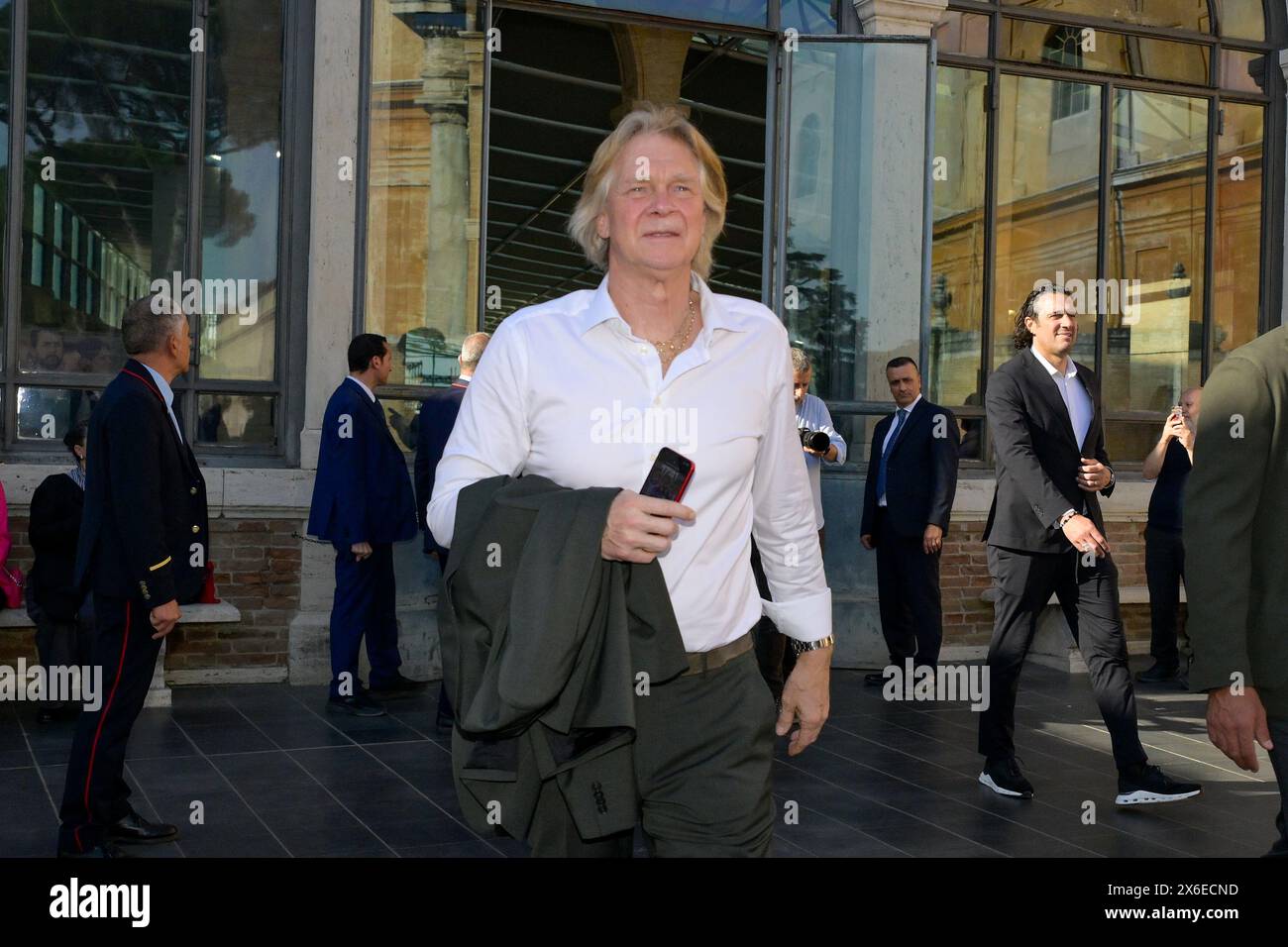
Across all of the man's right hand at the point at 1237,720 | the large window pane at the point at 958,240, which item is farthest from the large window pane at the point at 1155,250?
the man's right hand at the point at 1237,720

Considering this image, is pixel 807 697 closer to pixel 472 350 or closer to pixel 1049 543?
pixel 1049 543

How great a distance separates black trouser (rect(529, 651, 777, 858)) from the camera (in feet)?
8.78

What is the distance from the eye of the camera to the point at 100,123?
874 centimetres

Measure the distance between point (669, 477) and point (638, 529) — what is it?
0.13 meters

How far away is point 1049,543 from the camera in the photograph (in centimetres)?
600

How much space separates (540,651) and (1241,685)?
1551mm

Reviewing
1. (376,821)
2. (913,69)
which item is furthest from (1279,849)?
(913,69)

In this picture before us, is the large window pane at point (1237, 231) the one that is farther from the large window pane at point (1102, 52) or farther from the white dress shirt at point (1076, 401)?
the white dress shirt at point (1076, 401)

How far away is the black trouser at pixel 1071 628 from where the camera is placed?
5.93 metres

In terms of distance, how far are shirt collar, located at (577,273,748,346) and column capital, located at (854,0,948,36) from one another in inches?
308

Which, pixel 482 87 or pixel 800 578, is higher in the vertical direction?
pixel 482 87

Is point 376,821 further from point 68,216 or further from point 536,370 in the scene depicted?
point 68,216

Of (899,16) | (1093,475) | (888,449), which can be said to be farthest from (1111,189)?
(1093,475)

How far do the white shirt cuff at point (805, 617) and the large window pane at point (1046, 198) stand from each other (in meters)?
8.46
